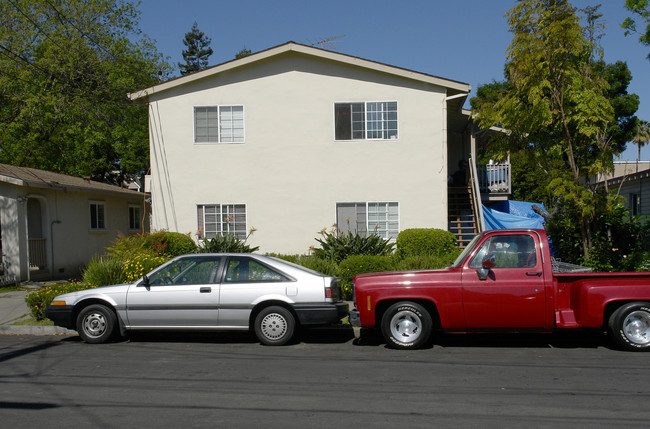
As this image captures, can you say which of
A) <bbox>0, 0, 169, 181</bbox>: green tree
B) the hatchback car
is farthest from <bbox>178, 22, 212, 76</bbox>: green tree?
the hatchback car

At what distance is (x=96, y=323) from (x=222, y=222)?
822 cm

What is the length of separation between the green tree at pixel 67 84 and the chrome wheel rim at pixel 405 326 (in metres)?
22.6

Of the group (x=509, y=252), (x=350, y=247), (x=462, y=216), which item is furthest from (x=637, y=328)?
(x=462, y=216)

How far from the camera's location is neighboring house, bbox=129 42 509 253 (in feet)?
55.2

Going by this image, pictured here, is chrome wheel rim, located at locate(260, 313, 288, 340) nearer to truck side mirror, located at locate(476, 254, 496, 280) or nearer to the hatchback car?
the hatchback car

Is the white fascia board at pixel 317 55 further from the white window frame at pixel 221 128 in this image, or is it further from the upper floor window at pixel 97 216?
the upper floor window at pixel 97 216

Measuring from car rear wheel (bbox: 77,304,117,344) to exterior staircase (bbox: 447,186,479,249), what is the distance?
10.9m

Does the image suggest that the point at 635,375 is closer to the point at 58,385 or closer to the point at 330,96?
the point at 58,385

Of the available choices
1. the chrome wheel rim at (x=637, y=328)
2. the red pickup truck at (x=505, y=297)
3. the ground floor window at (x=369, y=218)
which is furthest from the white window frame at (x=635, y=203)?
the red pickup truck at (x=505, y=297)

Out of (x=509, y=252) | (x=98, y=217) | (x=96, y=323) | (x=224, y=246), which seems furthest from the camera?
(x=98, y=217)

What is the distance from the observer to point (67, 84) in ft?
90.2

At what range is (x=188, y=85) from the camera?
17.4 meters

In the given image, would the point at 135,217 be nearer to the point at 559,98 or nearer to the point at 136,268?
the point at 136,268

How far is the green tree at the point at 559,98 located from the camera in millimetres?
11570
